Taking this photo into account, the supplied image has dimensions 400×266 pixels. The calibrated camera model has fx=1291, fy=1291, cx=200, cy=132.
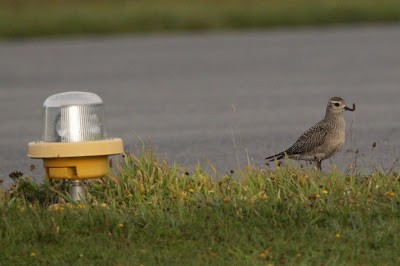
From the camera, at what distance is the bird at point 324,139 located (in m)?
10.1

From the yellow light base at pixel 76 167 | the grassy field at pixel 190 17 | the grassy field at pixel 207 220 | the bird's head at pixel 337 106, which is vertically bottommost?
the grassy field at pixel 207 220

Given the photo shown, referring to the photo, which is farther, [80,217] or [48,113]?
[48,113]

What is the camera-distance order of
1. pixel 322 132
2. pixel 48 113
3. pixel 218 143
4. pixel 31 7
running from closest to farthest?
1. pixel 48 113
2. pixel 322 132
3. pixel 218 143
4. pixel 31 7

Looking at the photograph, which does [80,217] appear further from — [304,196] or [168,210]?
[304,196]

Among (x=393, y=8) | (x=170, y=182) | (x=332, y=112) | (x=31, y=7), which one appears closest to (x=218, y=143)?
(x=332, y=112)

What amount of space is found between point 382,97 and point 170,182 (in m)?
9.62

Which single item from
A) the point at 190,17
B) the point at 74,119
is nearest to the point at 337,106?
the point at 74,119

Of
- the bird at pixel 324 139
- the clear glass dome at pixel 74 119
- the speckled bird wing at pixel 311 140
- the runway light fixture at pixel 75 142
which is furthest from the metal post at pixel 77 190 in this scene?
the speckled bird wing at pixel 311 140

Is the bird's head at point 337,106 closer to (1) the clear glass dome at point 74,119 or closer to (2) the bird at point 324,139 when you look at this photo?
(2) the bird at point 324,139

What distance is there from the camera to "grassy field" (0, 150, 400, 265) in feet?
23.8

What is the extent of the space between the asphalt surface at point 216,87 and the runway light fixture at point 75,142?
1.16 m

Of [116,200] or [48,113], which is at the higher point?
[48,113]

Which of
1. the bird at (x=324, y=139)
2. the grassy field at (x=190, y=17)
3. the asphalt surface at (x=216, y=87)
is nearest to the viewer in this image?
the bird at (x=324, y=139)

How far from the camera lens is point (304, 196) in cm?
817
